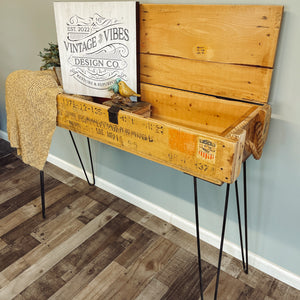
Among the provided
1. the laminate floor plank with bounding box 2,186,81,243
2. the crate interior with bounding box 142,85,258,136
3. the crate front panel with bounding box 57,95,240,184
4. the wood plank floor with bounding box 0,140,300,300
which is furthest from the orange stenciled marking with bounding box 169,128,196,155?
the laminate floor plank with bounding box 2,186,81,243

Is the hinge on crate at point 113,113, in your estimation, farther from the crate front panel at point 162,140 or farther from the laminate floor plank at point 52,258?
the laminate floor plank at point 52,258

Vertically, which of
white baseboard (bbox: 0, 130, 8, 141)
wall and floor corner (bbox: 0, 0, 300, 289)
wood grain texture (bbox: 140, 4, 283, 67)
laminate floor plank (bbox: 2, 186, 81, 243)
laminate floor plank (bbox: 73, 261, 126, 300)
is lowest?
laminate floor plank (bbox: 73, 261, 126, 300)

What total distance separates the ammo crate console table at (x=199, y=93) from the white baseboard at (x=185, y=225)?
6.7 inches

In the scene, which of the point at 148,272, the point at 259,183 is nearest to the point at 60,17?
the point at 259,183

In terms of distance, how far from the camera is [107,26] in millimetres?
1272

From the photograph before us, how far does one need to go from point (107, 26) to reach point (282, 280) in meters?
1.39

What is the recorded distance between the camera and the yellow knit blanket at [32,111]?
139cm

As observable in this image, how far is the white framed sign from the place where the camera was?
1250 mm

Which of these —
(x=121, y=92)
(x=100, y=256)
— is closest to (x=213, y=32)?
(x=121, y=92)

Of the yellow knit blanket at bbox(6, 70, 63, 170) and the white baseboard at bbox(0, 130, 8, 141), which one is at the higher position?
the yellow knit blanket at bbox(6, 70, 63, 170)

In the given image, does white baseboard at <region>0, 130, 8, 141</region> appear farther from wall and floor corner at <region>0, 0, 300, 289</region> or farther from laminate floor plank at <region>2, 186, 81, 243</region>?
laminate floor plank at <region>2, 186, 81, 243</region>

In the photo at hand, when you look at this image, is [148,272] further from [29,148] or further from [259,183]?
[29,148]

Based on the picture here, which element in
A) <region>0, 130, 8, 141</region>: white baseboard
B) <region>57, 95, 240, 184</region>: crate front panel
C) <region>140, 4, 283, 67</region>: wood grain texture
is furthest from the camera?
<region>0, 130, 8, 141</region>: white baseboard

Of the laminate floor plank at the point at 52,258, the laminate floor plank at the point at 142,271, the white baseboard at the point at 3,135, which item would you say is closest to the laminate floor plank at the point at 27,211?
the laminate floor plank at the point at 52,258
